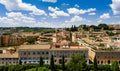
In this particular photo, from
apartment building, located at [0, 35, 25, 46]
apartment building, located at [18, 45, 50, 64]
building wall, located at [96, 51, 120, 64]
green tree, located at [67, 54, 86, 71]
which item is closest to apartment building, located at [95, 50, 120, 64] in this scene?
building wall, located at [96, 51, 120, 64]

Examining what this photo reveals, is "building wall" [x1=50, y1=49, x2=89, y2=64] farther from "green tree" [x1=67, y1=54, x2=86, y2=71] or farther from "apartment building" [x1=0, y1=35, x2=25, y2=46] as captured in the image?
"apartment building" [x1=0, y1=35, x2=25, y2=46]

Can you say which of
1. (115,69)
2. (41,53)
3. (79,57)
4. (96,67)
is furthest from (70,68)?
(41,53)

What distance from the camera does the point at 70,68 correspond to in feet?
131

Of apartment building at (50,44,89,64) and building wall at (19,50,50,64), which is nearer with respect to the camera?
apartment building at (50,44,89,64)

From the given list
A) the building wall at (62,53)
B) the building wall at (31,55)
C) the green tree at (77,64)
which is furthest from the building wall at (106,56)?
the building wall at (31,55)

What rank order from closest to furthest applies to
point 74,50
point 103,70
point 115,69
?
1. point 115,69
2. point 103,70
3. point 74,50

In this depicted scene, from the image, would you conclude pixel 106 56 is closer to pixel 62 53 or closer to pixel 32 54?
pixel 62 53

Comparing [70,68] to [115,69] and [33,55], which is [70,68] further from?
[33,55]

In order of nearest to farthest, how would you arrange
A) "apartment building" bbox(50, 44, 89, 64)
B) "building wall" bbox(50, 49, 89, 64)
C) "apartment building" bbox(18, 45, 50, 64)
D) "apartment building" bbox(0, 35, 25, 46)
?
1. "apartment building" bbox(50, 44, 89, 64)
2. "building wall" bbox(50, 49, 89, 64)
3. "apartment building" bbox(18, 45, 50, 64)
4. "apartment building" bbox(0, 35, 25, 46)

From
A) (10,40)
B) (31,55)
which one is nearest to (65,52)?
(31,55)

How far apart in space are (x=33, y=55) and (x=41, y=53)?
1.86 m

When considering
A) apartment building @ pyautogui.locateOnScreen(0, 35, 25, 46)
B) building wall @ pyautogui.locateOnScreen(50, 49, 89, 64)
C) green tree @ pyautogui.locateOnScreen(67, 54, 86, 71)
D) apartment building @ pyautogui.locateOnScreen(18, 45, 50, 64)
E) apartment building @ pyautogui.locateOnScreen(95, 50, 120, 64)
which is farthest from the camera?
apartment building @ pyautogui.locateOnScreen(0, 35, 25, 46)

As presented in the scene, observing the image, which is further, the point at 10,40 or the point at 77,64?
the point at 10,40

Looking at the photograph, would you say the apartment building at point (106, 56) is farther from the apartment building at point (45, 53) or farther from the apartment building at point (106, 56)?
the apartment building at point (45, 53)
